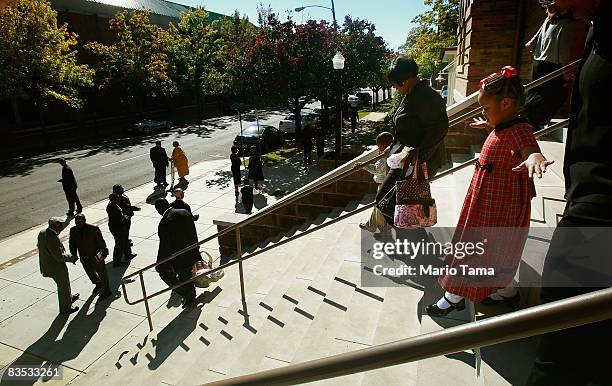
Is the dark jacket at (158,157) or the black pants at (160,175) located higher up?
the dark jacket at (158,157)

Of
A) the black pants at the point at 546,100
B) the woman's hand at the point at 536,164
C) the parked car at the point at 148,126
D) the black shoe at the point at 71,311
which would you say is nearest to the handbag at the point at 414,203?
the woman's hand at the point at 536,164

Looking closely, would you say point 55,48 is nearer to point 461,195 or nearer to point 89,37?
point 89,37

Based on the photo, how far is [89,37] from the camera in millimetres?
32875

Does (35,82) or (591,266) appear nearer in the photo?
(591,266)

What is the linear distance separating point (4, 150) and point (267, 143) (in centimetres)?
1658

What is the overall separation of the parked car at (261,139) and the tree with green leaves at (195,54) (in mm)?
12795

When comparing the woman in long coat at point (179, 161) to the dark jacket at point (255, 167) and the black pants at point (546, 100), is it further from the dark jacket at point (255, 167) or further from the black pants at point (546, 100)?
the black pants at point (546, 100)

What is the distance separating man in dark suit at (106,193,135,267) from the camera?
24.8 feet

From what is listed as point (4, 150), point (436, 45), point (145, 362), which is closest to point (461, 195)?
point (145, 362)

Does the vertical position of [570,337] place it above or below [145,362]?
above

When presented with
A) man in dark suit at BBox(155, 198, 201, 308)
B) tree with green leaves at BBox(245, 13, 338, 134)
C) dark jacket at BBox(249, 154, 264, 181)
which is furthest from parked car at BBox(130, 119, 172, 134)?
man in dark suit at BBox(155, 198, 201, 308)

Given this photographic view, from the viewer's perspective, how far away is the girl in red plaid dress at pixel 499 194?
2.25 m

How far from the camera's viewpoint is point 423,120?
308 centimetres

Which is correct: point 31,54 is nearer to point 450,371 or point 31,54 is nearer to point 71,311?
point 71,311
